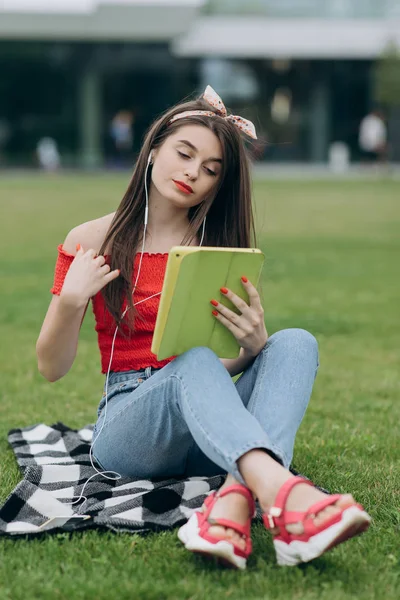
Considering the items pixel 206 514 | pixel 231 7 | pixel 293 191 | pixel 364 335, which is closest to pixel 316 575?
pixel 206 514

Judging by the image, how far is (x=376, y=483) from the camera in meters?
3.46

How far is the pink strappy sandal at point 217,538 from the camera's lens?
8.35 ft

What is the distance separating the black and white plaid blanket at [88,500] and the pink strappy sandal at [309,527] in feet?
1.54

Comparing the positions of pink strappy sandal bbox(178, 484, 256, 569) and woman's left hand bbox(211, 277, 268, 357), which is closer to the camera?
pink strappy sandal bbox(178, 484, 256, 569)

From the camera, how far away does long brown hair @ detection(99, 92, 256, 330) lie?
10.7ft

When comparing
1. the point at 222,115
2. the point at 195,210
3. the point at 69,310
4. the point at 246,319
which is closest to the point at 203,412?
the point at 246,319

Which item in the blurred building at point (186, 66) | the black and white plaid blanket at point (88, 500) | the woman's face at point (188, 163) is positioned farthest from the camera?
the blurred building at point (186, 66)

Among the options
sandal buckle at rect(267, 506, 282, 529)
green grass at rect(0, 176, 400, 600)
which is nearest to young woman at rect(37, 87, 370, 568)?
sandal buckle at rect(267, 506, 282, 529)

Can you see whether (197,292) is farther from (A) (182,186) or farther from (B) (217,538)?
(B) (217,538)

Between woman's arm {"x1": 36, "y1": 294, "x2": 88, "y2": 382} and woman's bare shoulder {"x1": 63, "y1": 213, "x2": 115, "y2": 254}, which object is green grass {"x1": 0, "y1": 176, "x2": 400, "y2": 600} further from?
woman's bare shoulder {"x1": 63, "y1": 213, "x2": 115, "y2": 254}

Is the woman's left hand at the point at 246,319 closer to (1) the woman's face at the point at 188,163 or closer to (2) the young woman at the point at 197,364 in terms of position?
(2) the young woman at the point at 197,364

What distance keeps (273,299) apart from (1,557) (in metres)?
5.64

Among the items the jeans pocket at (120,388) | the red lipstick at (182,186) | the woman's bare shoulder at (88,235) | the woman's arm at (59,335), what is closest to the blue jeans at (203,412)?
the jeans pocket at (120,388)

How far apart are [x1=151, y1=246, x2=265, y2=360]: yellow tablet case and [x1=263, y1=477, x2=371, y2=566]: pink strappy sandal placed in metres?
0.60
